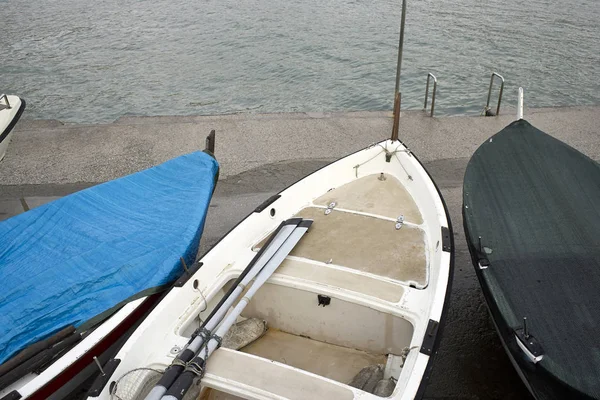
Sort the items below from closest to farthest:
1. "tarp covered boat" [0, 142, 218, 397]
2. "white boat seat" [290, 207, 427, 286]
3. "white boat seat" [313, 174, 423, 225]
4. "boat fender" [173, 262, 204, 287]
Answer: "tarp covered boat" [0, 142, 218, 397] → "boat fender" [173, 262, 204, 287] → "white boat seat" [290, 207, 427, 286] → "white boat seat" [313, 174, 423, 225]

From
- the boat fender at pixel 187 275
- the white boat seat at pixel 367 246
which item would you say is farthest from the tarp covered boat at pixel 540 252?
the boat fender at pixel 187 275

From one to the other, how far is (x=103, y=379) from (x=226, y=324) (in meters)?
1.01

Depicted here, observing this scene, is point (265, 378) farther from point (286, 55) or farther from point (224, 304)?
point (286, 55)

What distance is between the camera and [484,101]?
14.4 metres

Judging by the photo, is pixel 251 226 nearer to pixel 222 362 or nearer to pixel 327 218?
pixel 327 218

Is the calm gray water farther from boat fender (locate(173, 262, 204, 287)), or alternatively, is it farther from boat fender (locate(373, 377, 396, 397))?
boat fender (locate(373, 377, 396, 397))

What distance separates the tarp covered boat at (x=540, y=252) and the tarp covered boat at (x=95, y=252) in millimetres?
3102

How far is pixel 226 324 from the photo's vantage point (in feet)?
13.9

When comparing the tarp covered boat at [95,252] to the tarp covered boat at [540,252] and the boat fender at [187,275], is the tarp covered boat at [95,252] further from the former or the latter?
the tarp covered boat at [540,252]

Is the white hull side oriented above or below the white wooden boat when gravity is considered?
above

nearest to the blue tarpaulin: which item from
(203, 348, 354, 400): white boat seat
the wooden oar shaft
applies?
the wooden oar shaft

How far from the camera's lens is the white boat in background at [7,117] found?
770 centimetres

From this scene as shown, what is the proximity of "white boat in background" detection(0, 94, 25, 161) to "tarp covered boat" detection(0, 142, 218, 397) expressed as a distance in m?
2.68

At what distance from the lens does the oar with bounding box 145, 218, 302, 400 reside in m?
3.72
